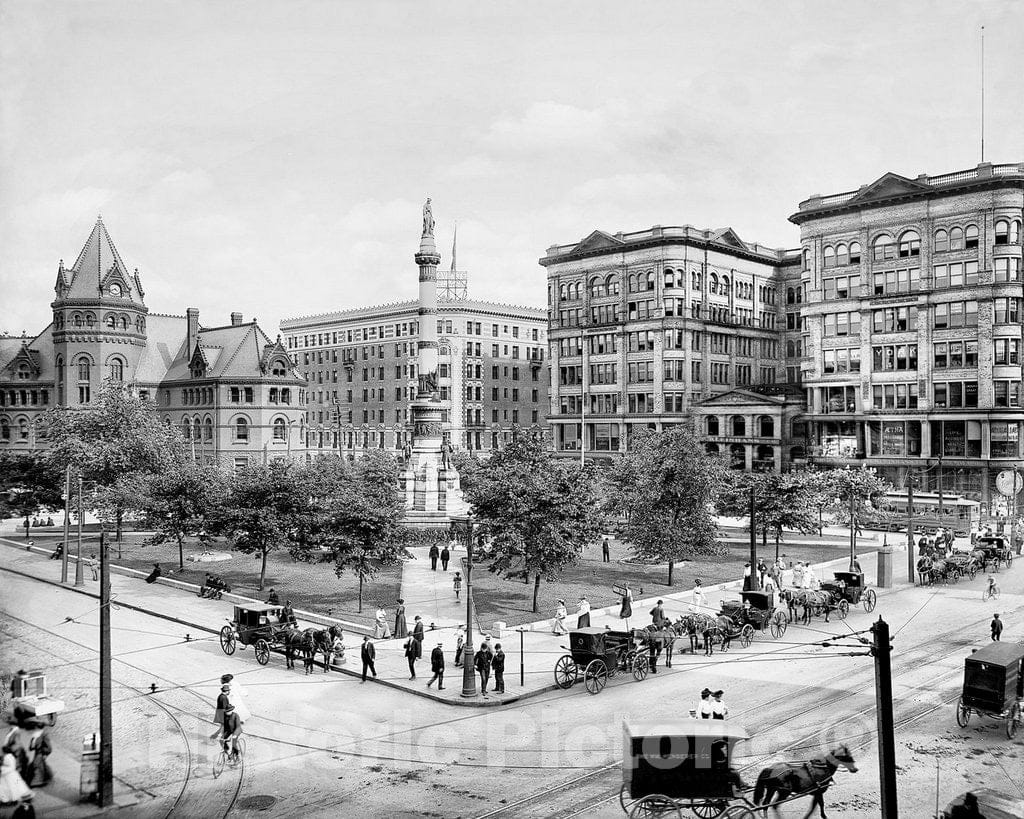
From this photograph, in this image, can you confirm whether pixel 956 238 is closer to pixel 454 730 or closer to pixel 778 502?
pixel 778 502

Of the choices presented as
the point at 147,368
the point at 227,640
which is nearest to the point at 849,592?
the point at 227,640

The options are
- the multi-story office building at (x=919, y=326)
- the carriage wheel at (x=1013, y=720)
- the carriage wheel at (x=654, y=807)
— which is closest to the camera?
the carriage wheel at (x=654, y=807)

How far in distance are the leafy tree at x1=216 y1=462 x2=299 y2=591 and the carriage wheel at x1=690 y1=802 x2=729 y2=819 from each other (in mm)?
28029

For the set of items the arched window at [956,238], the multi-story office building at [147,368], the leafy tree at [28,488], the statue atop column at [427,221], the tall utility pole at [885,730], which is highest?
the statue atop column at [427,221]

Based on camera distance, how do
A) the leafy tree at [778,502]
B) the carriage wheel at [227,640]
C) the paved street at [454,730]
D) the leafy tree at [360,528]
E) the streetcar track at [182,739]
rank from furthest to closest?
1. the leafy tree at [778,502]
2. the leafy tree at [360,528]
3. the carriage wheel at [227,640]
4. the paved street at [454,730]
5. the streetcar track at [182,739]

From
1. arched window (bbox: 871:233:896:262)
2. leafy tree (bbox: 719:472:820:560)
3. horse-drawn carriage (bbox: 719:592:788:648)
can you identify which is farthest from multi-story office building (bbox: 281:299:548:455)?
horse-drawn carriage (bbox: 719:592:788:648)

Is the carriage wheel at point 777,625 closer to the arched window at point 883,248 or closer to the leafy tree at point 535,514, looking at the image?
the leafy tree at point 535,514

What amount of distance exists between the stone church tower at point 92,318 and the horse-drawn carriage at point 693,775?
8932 cm

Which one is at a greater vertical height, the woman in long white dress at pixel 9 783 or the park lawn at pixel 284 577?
the woman in long white dress at pixel 9 783

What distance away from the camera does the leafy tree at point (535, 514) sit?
119ft

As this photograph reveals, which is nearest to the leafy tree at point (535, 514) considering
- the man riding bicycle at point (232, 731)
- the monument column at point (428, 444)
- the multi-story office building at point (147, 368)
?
the man riding bicycle at point (232, 731)

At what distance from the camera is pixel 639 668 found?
26.5 m

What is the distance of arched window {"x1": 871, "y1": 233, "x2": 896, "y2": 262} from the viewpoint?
78.4 metres

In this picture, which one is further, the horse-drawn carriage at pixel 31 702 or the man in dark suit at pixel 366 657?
the man in dark suit at pixel 366 657
